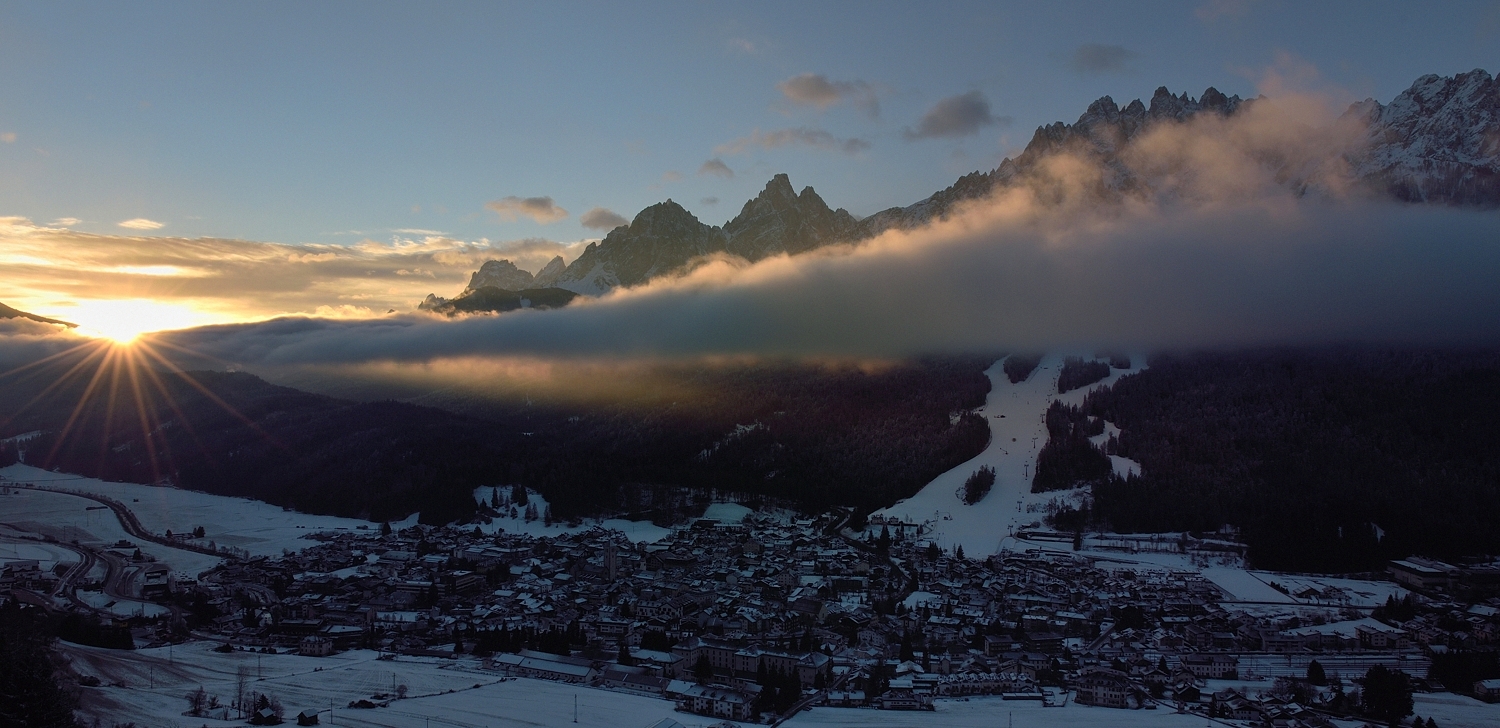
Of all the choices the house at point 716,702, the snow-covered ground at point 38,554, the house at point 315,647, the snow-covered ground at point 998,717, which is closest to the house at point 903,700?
the snow-covered ground at point 998,717

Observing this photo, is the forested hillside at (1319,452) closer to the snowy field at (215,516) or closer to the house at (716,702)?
the house at (716,702)

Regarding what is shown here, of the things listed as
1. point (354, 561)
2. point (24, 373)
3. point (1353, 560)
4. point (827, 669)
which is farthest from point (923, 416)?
point (24, 373)

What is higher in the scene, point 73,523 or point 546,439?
point 546,439

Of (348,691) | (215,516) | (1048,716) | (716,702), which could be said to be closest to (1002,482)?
(1048,716)

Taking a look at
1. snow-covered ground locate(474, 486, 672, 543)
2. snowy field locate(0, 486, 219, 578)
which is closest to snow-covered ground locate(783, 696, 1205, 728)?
snow-covered ground locate(474, 486, 672, 543)

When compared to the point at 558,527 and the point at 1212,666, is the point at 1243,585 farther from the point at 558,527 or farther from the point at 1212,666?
the point at 558,527

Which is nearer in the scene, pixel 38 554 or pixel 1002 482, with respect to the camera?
pixel 38 554

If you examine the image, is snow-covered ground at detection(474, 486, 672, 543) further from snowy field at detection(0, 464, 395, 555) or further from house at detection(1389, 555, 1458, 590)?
house at detection(1389, 555, 1458, 590)
